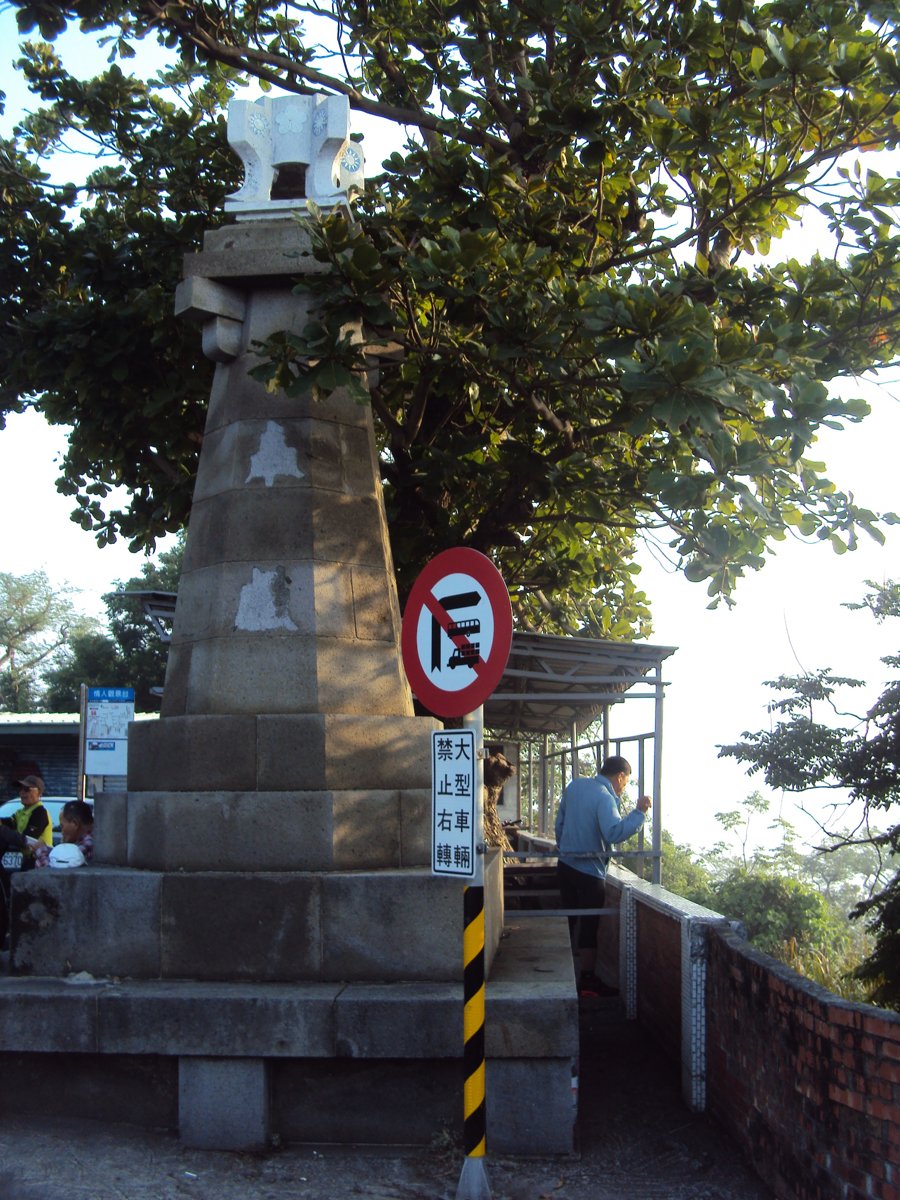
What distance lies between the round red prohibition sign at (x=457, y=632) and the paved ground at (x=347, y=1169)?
7.56ft

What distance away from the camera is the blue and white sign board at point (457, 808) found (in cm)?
539

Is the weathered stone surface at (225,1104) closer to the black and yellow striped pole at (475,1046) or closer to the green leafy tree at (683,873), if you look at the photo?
the black and yellow striped pole at (475,1046)

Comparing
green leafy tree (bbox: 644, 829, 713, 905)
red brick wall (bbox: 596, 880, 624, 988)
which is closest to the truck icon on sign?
red brick wall (bbox: 596, 880, 624, 988)

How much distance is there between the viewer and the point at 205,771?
23.3 feet

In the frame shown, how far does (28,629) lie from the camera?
160ft

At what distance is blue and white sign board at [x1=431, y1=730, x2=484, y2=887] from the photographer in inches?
212

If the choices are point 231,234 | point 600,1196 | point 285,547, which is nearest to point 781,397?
point 285,547

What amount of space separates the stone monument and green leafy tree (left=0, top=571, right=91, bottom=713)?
139ft

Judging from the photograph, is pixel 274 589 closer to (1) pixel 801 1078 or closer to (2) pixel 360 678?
(2) pixel 360 678

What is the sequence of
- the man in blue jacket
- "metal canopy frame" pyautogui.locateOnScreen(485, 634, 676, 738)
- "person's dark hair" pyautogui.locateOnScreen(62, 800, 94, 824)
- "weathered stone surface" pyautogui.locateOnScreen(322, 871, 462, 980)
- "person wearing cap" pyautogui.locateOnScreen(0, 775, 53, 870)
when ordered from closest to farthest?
"weathered stone surface" pyautogui.locateOnScreen(322, 871, 462, 980) → "person's dark hair" pyautogui.locateOnScreen(62, 800, 94, 824) → the man in blue jacket → "person wearing cap" pyautogui.locateOnScreen(0, 775, 53, 870) → "metal canopy frame" pyautogui.locateOnScreen(485, 634, 676, 738)

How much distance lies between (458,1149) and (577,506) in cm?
578

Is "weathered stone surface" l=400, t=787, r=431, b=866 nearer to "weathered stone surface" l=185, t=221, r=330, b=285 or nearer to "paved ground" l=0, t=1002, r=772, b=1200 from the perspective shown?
"paved ground" l=0, t=1002, r=772, b=1200

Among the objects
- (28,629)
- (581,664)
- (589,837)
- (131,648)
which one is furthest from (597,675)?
(28,629)

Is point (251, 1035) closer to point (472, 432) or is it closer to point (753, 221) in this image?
point (472, 432)
